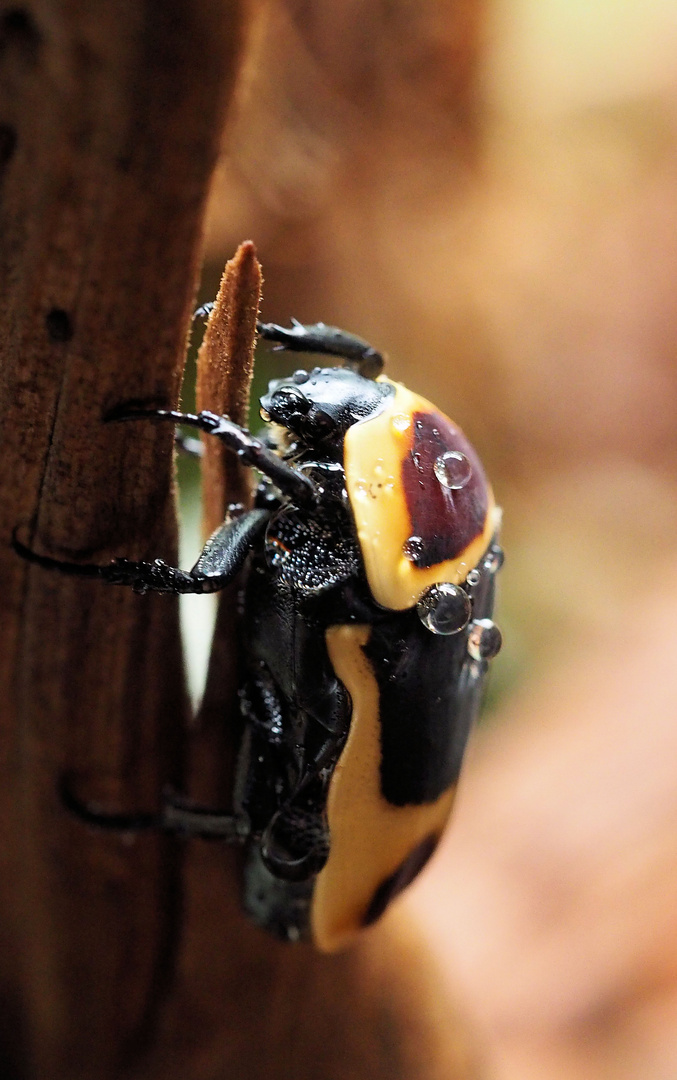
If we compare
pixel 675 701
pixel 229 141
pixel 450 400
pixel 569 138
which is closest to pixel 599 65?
pixel 569 138

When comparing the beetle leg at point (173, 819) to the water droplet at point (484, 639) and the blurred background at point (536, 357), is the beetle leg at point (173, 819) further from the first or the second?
the water droplet at point (484, 639)

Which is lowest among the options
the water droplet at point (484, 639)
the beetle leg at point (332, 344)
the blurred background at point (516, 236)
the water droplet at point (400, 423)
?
the water droplet at point (484, 639)

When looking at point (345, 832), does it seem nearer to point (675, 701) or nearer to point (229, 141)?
point (229, 141)

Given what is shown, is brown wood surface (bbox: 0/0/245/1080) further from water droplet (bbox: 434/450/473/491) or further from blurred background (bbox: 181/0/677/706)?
water droplet (bbox: 434/450/473/491)

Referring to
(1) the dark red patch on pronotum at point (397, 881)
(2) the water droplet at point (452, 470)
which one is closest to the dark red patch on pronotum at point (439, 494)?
(2) the water droplet at point (452, 470)

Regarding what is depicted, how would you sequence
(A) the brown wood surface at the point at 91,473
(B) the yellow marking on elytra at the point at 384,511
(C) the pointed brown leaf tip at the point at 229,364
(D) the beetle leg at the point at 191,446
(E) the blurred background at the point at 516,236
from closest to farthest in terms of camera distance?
(A) the brown wood surface at the point at 91,473 < (C) the pointed brown leaf tip at the point at 229,364 < (B) the yellow marking on elytra at the point at 384,511 < (D) the beetle leg at the point at 191,446 < (E) the blurred background at the point at 516,236

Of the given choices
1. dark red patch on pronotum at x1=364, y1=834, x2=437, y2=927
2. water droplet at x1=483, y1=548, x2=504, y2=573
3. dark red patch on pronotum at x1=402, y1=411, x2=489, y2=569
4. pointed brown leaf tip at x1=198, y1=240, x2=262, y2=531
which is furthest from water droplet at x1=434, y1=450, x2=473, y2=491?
dark red patch on pronotum at x1=364, y1=834, x2=437, y2=927
